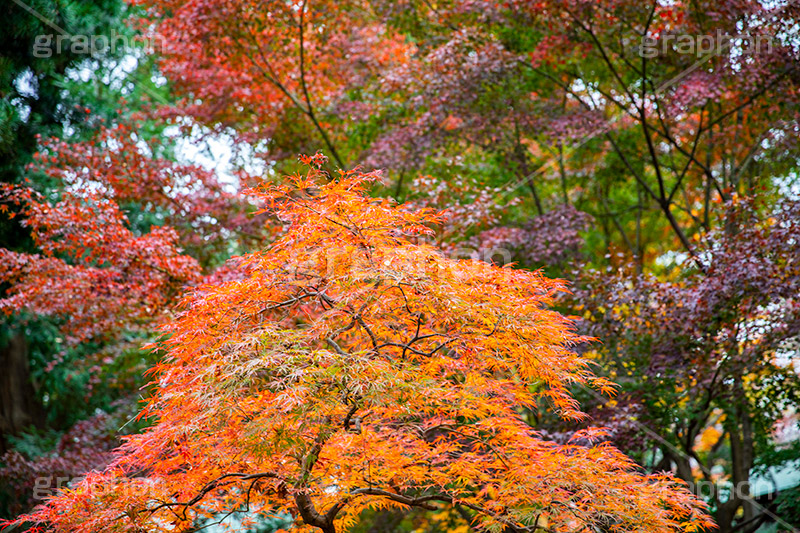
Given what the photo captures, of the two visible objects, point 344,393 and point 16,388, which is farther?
point 16,388

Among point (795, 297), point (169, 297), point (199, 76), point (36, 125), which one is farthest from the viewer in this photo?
point (36, 125)

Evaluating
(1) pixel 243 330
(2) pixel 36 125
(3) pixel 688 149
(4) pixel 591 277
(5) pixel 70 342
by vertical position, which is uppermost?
(3) pixel 688 149

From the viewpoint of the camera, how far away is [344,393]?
3.21 meters

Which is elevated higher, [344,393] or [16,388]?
[16,388]

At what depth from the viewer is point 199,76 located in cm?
759

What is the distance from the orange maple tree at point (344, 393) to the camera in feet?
10.6

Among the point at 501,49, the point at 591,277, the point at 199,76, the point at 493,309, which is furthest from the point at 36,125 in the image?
the point at 493,309

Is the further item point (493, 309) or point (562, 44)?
point (562, 44)

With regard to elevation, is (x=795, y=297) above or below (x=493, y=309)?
above

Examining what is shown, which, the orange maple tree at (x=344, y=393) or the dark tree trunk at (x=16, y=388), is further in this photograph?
the dark tree trunk at (x=16, y=388)

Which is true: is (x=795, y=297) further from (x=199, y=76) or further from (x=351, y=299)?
(x=199, y=76)

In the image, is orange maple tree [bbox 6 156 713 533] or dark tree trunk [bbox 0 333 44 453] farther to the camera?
dark tree trunk [bbox 0 333 44 453]

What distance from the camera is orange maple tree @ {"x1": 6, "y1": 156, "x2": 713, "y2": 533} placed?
324cm

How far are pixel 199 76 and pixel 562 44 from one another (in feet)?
12.4
